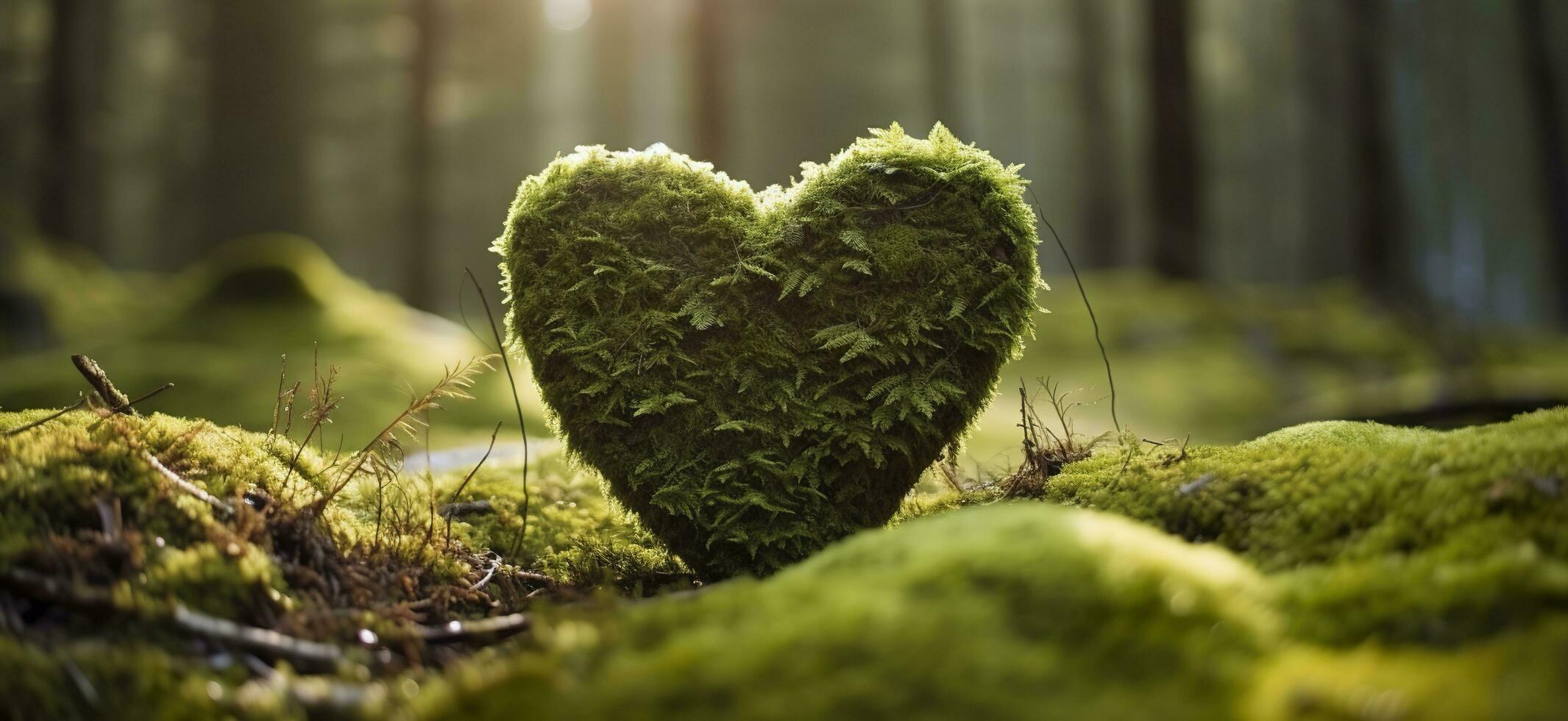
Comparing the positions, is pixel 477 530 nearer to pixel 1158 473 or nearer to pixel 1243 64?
pixel 1158 473

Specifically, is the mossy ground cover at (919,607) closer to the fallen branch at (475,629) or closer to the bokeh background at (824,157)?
the fallen branch at (475,629)

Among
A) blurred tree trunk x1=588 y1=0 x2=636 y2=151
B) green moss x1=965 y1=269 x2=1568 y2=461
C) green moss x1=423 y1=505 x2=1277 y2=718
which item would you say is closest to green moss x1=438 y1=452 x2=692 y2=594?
green moss x1=423 y1=505 x2=1277 y2=718

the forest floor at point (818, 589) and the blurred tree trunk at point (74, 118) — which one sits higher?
the blurred tree trunk at point (74, 118)

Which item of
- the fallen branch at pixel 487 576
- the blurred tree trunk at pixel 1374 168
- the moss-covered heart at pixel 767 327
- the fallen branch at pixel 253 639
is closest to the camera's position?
the fallen branch at pixel 253 639

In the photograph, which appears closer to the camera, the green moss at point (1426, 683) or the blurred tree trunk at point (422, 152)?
the green moss at point (1426, 683)

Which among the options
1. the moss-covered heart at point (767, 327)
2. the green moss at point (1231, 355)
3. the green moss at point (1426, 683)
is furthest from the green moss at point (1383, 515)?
the green moss at point (1231, 355)

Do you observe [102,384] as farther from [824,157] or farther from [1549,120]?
[1549,120]

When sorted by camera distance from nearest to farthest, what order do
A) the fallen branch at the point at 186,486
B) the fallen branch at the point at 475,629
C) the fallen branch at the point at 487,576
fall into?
the fallen branch at the point at 475,629 → the fallen branch at the point at 186,486 → the fallen branch at the point at 487,576

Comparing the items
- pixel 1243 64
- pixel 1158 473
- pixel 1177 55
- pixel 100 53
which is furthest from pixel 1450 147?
pixel 100 53
